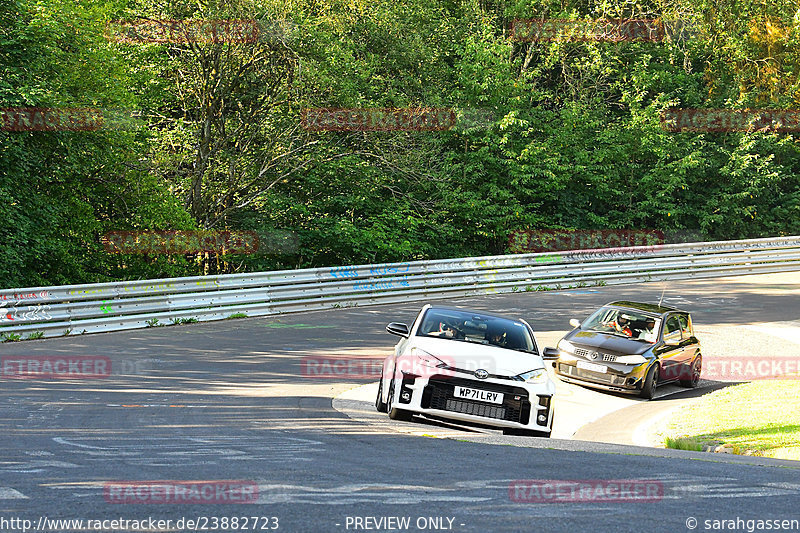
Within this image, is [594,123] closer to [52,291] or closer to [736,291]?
[736,291]

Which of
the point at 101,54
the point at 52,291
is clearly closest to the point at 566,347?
the point at 52,291

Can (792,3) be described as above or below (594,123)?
above

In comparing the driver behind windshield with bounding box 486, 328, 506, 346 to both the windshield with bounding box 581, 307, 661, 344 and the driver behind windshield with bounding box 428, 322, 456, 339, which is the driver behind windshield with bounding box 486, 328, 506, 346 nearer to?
the driver behind windshield with bounding box 428, 322, 456, 339

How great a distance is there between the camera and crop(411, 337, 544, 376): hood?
404 inches

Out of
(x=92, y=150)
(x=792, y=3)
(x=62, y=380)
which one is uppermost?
(x=792, y=3)

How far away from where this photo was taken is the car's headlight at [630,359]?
14672 millimetres

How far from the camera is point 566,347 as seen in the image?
15438 millimetres

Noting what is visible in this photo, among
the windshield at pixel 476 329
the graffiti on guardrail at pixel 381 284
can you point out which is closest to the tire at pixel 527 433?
the windshield at pixel 476 329

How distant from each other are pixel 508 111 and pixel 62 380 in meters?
23.8

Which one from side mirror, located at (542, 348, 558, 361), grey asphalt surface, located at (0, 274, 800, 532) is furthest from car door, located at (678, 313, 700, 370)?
side mirror, located at (542, 348, 558, 361)

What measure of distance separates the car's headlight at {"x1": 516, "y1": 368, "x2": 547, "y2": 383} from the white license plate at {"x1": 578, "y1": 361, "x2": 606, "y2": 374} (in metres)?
4.59

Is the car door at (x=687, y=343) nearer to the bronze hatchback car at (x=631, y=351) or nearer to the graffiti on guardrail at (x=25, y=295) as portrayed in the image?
the bronze hatchback car at (x=631, y=351)

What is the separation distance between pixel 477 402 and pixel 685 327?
7.62 m

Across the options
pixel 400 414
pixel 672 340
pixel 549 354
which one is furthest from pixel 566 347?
pixel 400 414
